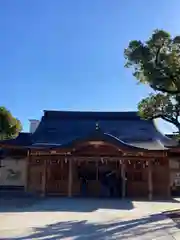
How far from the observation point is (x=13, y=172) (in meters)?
18.3

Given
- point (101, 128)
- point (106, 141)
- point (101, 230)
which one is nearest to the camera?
point (101, 230)

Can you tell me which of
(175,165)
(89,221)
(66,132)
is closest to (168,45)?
(89,221)

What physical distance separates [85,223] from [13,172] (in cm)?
1045

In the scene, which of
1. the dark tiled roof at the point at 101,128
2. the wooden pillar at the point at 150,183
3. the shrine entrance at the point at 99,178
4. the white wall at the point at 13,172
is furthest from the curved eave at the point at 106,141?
the white wall at the point at 13,172

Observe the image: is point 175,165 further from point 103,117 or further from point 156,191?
point 103,117

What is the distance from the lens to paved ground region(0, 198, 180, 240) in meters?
7.14

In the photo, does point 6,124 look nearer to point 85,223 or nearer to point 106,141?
point 106,141

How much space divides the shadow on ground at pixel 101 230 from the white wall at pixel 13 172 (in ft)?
32.4

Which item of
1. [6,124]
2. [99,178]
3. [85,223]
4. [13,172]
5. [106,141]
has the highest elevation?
[6,124]

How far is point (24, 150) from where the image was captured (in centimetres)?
1795

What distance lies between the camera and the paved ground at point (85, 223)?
7145 mm

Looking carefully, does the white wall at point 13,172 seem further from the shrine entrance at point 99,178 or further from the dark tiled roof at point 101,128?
the shrine entrance at point 99,178

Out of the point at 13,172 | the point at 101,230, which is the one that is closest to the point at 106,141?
the point at 13,172

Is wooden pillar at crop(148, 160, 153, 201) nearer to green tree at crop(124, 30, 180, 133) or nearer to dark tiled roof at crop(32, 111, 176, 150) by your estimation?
dark tiled roof at crop(32, 111, 176, 150)
